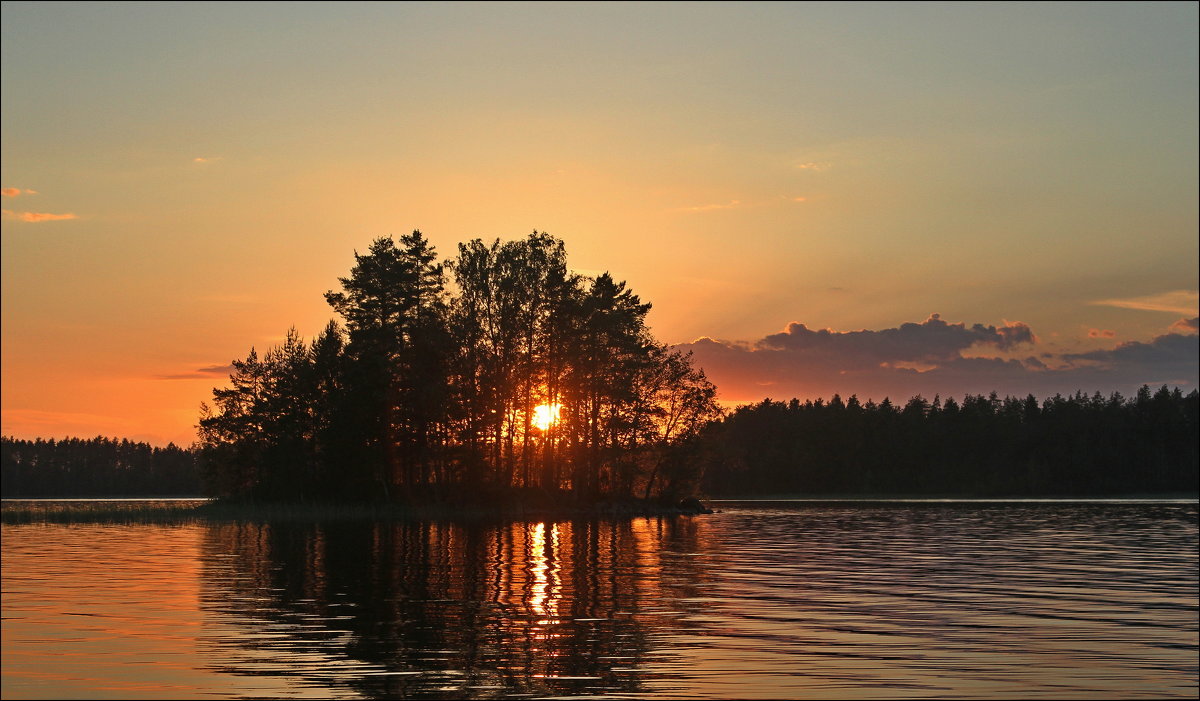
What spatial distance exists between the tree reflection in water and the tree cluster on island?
35.1 meters

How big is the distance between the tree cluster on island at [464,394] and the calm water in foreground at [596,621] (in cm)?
3768

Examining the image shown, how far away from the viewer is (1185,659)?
18938 mm

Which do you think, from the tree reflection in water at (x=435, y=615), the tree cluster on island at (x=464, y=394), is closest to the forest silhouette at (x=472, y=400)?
the tree cluster on island at (x=464, y=394)

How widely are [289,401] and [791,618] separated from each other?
7157cm

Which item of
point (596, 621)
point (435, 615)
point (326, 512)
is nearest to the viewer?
point (596, 621)

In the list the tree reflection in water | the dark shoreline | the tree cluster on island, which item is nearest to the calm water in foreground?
the tree reflection in water

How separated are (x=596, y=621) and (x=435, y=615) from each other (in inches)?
153

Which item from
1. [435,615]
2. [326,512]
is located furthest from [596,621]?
[326,512]

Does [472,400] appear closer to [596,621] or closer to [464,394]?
[464,394]

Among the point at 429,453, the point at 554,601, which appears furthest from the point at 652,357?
the point at 554,601

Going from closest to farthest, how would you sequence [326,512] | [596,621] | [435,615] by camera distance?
1. [596,621]
2. [435,615]
3. [326,512]

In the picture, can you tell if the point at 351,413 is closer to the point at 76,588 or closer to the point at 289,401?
the point at 289,401

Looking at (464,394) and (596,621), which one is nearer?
(596,621)

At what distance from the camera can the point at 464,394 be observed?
278 ft
